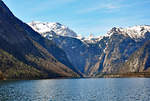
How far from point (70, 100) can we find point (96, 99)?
13129 mm

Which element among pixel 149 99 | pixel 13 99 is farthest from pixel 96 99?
pixel 13 99

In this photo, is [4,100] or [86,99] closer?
[4,100]

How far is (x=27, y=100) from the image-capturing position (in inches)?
5241

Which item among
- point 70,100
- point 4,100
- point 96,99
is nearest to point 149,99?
point 96,99

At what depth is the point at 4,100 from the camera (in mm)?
129500

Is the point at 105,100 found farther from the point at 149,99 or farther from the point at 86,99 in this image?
the point at 149,99

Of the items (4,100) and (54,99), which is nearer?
(4,100)

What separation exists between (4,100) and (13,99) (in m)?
5.97

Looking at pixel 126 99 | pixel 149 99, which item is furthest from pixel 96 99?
pixel 149 99

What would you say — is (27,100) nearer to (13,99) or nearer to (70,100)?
(13,99)

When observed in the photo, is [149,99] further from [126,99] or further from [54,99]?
[54,99]

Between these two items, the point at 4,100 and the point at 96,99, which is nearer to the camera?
the point at 4,100

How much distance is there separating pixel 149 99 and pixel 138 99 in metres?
5.23

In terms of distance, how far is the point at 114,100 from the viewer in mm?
132750
